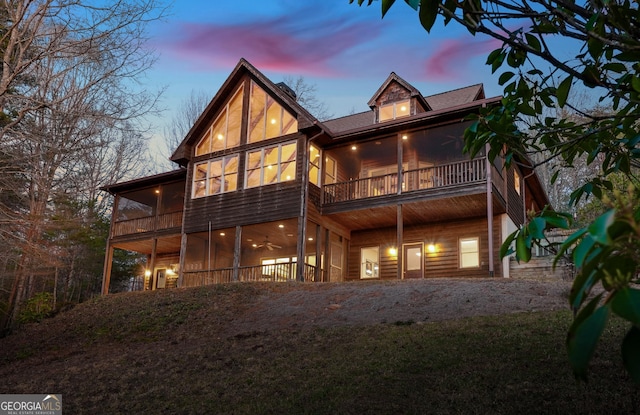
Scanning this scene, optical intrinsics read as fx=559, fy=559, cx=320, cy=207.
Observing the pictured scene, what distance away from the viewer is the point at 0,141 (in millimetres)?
9859

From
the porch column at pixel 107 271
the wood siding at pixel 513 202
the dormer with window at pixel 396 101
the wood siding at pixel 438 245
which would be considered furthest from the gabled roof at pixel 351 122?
the porch column at pixel 107 271

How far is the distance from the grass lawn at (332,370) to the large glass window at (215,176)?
306 inches

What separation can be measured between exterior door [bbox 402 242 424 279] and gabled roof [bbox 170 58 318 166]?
20.9 feet

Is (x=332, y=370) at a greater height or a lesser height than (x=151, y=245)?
lesser

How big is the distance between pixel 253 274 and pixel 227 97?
7.09 meters

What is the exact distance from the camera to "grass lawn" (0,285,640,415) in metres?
6.73

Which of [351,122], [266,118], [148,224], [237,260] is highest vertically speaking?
[351,122]

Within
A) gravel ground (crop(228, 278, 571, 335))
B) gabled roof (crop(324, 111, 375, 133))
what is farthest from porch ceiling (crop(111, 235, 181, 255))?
gravel ground (crop(228, 278, 571, 335))

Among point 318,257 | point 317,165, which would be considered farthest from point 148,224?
point 318,257

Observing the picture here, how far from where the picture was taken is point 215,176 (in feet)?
71.0

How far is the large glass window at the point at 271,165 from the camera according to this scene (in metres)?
20.0

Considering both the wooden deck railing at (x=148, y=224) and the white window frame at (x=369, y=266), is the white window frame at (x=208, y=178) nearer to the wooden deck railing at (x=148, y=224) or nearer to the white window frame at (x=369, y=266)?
the wooden deck railing at (x=148, y=224)

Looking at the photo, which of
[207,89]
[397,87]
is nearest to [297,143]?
[397,87]

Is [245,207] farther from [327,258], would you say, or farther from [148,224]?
[148,224]
